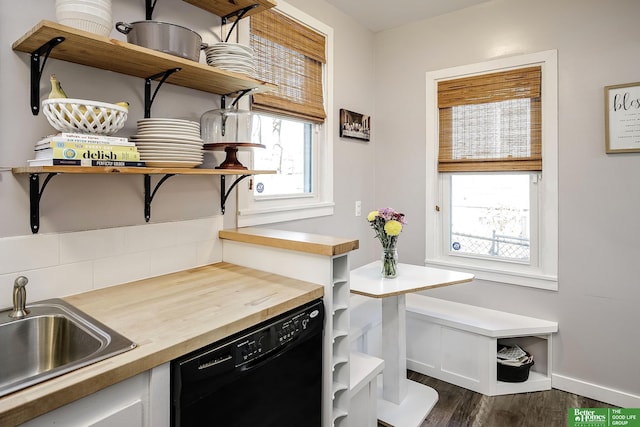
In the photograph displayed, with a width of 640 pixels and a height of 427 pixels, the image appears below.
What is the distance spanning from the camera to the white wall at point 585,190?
2.16m

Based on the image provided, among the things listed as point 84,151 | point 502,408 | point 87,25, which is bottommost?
point 502,408

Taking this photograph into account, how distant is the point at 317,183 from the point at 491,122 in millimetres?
1294

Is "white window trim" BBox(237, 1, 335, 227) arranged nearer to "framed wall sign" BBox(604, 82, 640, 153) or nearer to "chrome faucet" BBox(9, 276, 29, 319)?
"chrome faucet" BBox(9, 276, 29, 319)

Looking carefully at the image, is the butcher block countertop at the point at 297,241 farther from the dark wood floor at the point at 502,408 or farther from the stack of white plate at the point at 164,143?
the dark wood floor at the point at 502,408

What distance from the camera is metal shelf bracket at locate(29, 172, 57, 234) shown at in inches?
47.8

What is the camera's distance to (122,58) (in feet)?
4.18

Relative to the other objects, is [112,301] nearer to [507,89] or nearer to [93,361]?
[93,361]

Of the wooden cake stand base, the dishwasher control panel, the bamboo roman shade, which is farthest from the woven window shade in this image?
the dishwasher control panel

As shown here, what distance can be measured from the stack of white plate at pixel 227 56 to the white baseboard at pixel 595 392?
265 centimetres

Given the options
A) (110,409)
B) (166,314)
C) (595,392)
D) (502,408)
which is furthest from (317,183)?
(595,392)

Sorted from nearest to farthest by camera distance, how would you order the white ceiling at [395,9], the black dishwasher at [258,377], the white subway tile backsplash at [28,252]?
the black dishwasher at [258,377], the white subway tile backsplash at [28,252], the white ceiling at [395,9]

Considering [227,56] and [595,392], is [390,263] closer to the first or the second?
[227,56]

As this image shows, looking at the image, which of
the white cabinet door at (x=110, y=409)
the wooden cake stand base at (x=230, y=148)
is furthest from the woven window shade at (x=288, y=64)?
the white cabinet door at (x=110, y=409)

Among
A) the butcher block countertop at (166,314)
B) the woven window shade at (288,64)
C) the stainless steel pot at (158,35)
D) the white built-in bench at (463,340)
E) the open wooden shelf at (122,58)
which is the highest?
the woven window shade at (288,64)
